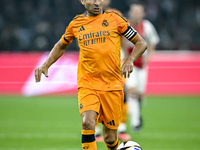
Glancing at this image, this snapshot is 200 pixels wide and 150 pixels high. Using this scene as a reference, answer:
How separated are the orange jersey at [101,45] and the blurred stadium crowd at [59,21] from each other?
1129cm

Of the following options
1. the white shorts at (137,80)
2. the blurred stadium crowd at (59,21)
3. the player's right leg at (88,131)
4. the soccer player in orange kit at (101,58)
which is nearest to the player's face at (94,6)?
the soccer player in orange kit at (101,58)

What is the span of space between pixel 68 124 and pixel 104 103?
4.20 metres

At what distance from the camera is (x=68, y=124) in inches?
334

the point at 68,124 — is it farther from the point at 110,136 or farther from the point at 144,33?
the point at 110,136

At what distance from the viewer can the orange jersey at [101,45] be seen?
438 centimetres

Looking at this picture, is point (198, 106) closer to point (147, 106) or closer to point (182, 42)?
point (147, 106)

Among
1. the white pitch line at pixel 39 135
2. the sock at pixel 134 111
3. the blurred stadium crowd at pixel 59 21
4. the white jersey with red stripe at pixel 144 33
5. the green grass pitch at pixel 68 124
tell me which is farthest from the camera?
the blurred stadium crowd at pixel 59 21

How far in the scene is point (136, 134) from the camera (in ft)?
24.2

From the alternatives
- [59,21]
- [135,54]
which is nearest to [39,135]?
[135,54]

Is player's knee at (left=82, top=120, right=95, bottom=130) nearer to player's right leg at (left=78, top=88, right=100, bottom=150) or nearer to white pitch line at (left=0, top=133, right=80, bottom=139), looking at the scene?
player's right leg at (left=78, top=88, right=100, bottom=150)

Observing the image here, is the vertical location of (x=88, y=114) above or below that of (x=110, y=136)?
above

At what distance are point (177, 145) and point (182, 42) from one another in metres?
10.2

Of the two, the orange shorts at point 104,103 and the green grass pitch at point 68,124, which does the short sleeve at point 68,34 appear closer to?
the orange shorts at point 104,103

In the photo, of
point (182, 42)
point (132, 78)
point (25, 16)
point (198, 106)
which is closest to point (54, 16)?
point (25, 16)
